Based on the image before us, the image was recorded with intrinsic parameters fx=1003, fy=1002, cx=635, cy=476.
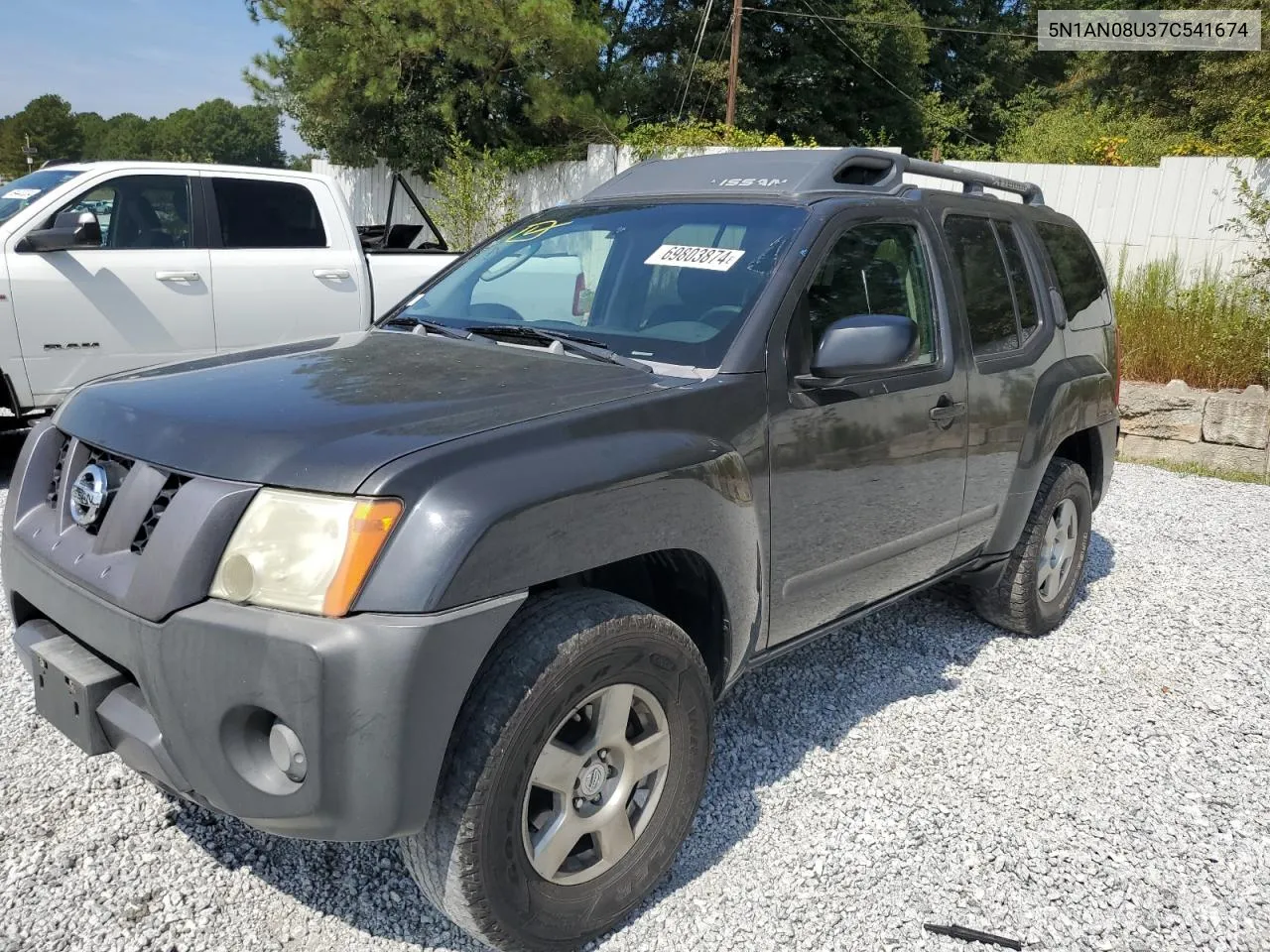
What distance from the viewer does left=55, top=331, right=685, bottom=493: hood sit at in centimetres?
208

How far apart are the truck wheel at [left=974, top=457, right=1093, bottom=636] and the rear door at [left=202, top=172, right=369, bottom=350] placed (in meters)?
4.81

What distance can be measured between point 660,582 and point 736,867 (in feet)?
2.72

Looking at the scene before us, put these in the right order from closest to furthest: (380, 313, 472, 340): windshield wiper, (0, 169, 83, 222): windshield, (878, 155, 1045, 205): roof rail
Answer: (380, 313, 472, 340): windshield wiper, (878, 155, 1045, 205): roof rail, (0, 169, 83, 222): windshield

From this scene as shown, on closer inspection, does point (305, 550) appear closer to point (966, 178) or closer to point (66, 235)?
point (966, 178)

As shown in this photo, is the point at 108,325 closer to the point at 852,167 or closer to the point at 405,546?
the point at 852,167

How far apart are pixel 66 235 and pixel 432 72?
1357 cm

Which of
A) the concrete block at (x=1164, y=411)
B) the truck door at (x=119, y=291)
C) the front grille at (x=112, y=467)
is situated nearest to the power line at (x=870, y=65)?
the concrete block at (x=1164, y=411)

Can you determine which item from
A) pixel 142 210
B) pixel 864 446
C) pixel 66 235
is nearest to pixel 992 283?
pixel 864 446

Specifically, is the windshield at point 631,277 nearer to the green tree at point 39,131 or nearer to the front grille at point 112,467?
the front grille at point 112,467

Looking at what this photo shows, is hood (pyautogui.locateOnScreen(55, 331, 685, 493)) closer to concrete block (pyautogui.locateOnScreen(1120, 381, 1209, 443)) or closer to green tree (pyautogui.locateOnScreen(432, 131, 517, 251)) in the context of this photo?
concrete block (pyautogui.locateOnScreen(1120, 381, 1209, 443))

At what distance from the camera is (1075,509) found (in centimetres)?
460

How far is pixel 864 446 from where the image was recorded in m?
3.09

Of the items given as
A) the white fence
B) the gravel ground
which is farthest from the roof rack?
the white fence

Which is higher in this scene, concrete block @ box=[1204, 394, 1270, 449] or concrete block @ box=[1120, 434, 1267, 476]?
concrete block @ box=[1204, 394, 1270, 449]
